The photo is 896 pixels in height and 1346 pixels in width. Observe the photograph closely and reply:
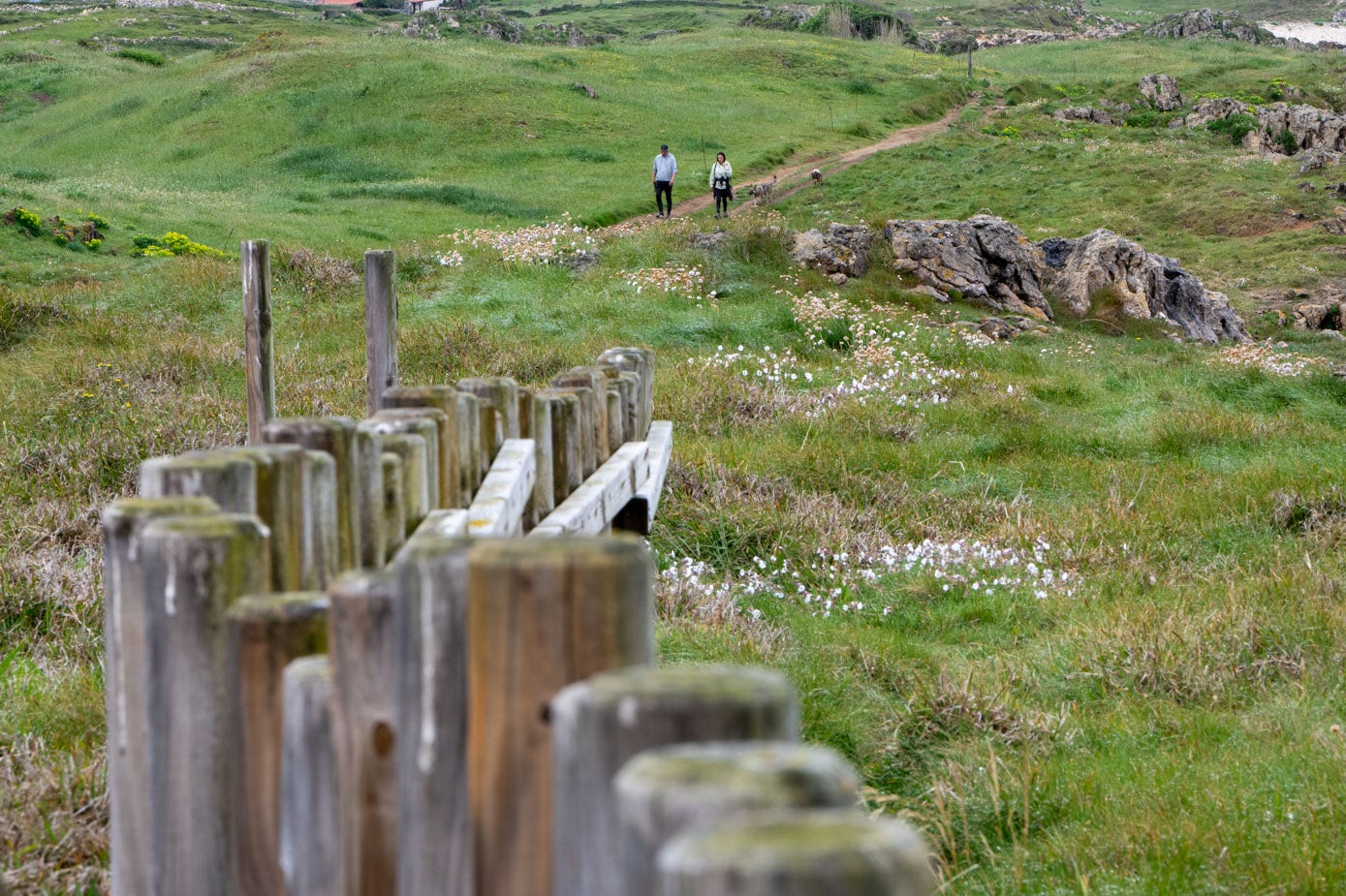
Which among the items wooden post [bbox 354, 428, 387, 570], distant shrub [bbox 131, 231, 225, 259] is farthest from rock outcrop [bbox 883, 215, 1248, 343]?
wooden post [bbox 354, 428, 387, 570]

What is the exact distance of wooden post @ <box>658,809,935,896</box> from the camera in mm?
887

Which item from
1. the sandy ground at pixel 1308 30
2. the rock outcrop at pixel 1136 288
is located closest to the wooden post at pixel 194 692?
the rock outcrop at pixel 1136 288

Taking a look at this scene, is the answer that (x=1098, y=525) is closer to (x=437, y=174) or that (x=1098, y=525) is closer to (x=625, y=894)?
(x=625, y=894)

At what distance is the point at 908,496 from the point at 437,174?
80.6 ft

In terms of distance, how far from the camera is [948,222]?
17.1 meters

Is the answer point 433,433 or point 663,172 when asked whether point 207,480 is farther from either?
point 663,172

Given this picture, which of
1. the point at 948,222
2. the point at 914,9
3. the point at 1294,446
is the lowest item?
the point at 1294,446

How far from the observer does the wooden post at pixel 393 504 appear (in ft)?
8.56

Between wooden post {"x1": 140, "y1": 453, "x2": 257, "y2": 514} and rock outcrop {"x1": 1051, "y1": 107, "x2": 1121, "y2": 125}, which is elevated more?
rock outcrop {"x1": 1051, "y1": 107, "x2": 1121, "y2": 125}

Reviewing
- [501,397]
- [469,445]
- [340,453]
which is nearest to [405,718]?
[340,453]

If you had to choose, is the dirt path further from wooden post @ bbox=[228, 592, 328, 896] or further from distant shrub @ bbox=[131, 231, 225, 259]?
wooden post @ bbox=[228, 592, 328, 896]

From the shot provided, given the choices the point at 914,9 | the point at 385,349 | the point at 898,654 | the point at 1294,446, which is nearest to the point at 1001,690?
the point at 898,654

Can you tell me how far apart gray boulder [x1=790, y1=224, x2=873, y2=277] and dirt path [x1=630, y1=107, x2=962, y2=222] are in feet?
20.0

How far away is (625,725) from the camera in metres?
1.15
